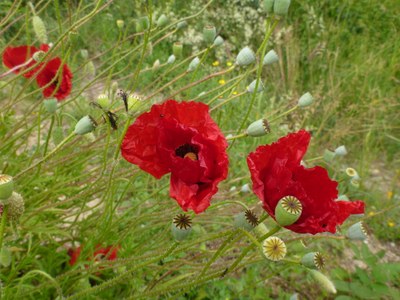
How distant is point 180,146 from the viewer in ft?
2.65

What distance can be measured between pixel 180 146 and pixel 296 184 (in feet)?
0.68

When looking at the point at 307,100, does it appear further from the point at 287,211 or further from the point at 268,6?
the point at 287,211

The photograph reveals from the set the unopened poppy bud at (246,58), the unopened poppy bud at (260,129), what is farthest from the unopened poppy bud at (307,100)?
the unopened poppy bud at (260,129)

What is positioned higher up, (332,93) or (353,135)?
(332,93)

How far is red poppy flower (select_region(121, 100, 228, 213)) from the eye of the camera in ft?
2.40

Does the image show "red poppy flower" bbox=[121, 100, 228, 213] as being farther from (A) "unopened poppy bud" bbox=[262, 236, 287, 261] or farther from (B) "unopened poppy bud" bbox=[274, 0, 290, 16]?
(B) "unopened poppy bud" bbox=[274, 0, 290, 16]

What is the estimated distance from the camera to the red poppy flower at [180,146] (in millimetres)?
731

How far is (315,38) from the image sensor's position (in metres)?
3.62

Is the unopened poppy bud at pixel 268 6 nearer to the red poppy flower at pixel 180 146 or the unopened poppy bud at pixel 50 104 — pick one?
the red poppy flower at pixel 180 146

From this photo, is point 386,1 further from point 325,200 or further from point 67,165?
point 325,200

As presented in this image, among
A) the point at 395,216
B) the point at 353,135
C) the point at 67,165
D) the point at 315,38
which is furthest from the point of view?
the point at 315,38

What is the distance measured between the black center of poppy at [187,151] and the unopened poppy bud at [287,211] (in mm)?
193

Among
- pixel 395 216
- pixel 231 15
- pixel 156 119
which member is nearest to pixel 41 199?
pixel 156 119

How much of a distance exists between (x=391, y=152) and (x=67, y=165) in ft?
7.42
